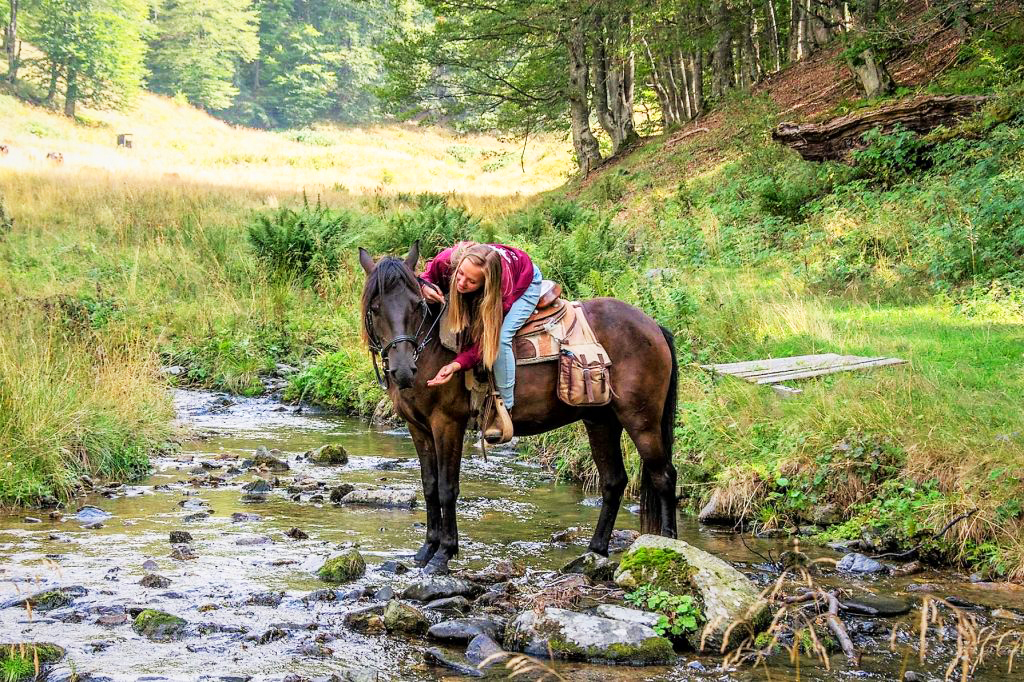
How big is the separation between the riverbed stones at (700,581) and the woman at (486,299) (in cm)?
136

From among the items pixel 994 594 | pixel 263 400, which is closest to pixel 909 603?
pixel 994 594

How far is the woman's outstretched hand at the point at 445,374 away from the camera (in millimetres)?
6156

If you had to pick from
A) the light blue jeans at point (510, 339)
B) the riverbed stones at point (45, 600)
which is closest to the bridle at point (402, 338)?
the light blue jeans at point (510, 339)

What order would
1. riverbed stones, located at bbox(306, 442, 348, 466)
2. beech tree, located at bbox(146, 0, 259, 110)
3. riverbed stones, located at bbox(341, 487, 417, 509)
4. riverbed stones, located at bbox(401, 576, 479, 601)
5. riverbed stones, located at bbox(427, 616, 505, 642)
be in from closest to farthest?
1. riverbed stones, located at bbox(427, 616, 505, 642)
2. riverbed stones, located at bbox(401, 576, 479, 601)
3. riverbed stones, located at bbox(341, 487, 417, 509)
4. riverbed stones, located at bbox(306, 442, 348, 466)
5. beech tree, located at bbox(146, 0, 259, 110)

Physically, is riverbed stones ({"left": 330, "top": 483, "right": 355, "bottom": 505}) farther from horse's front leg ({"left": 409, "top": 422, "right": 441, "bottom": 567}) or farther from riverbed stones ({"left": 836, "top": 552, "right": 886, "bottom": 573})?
riverbed stones ({"left": 836, "top": 552, "right": 886, "bottom": 573})

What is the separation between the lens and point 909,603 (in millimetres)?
5582

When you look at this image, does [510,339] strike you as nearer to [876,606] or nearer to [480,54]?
[876,606]

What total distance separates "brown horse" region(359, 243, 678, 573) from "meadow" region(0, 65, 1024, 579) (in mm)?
1271

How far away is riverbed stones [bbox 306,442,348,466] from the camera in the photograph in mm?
9914

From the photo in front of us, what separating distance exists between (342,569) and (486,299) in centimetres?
204

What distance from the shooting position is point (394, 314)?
599cm

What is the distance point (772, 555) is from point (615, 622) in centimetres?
208

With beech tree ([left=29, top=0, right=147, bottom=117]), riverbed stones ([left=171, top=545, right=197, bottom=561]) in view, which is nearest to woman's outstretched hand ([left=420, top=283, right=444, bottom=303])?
riverbed stones ([left=171, top=545, right=197, bottom=561])

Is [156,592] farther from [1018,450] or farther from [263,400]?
[263,400]
